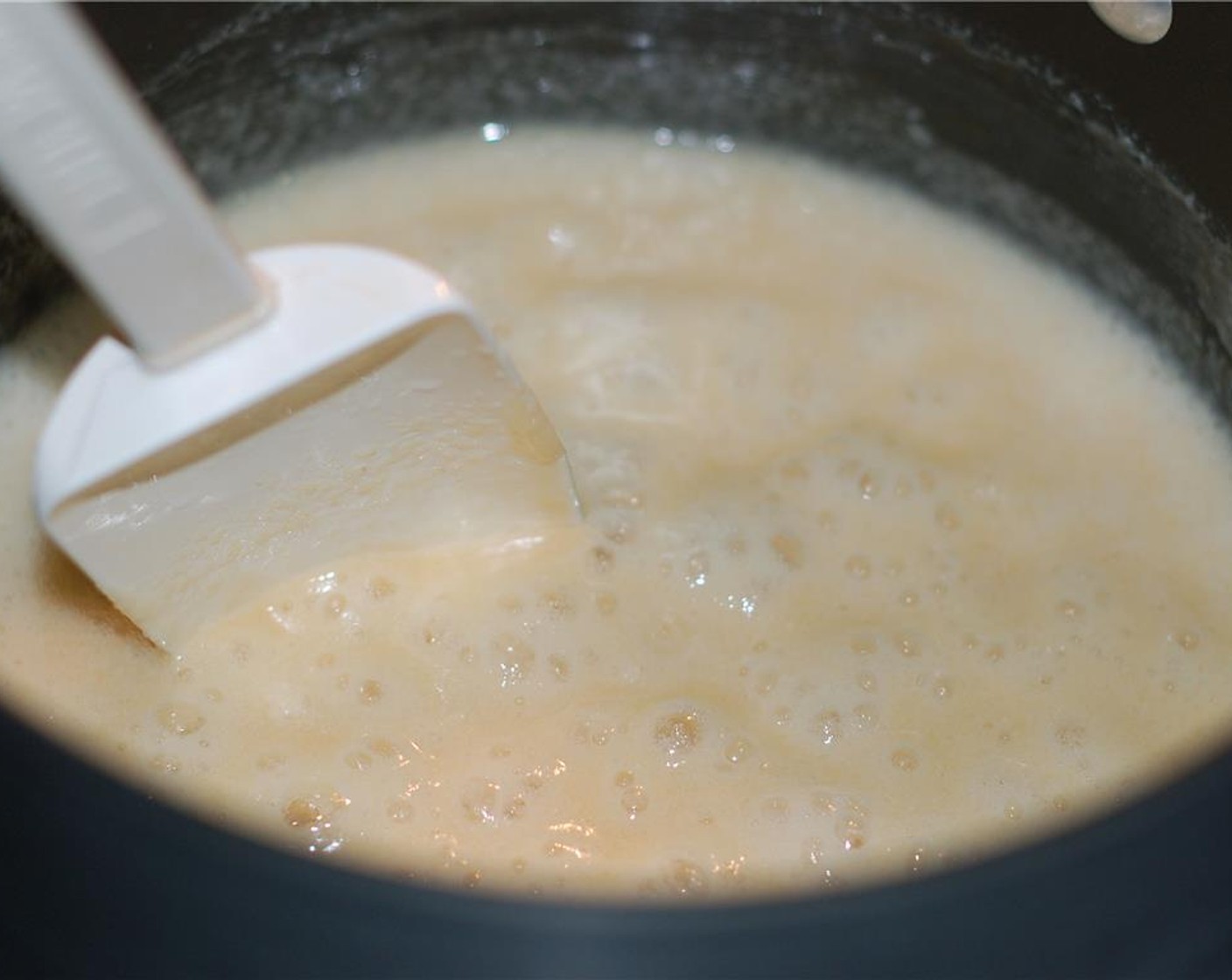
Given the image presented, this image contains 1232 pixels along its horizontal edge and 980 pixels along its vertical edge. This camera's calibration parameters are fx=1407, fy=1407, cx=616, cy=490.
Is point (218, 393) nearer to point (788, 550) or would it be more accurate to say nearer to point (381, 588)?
point (381, 588)

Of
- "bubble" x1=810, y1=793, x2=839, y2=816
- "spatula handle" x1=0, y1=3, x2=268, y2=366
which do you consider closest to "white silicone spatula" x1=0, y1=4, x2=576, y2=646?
"spatula handle" x1=0, y1=3, x2=268, y2=366

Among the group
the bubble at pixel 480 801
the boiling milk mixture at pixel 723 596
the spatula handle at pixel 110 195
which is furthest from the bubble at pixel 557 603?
the spatula handle at pixel 110 195

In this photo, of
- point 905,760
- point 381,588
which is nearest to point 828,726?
point 905,760

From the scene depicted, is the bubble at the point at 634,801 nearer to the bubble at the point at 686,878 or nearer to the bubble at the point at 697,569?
the bubble at the point at 686,878

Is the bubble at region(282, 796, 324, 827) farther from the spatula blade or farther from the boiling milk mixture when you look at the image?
the spatula blade

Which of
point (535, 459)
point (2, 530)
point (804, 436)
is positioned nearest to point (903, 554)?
point (804, 436)

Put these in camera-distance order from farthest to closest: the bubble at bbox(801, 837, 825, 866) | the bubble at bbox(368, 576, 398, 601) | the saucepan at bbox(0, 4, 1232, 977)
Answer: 1. the bubble at bbox(368, 576, 398, 601)
2. the bubble at bbox(801, 837, 825, 866)
3. the saucepan at bbox(0, 4, 1232, 977)

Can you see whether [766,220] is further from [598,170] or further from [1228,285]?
[1228,285]
